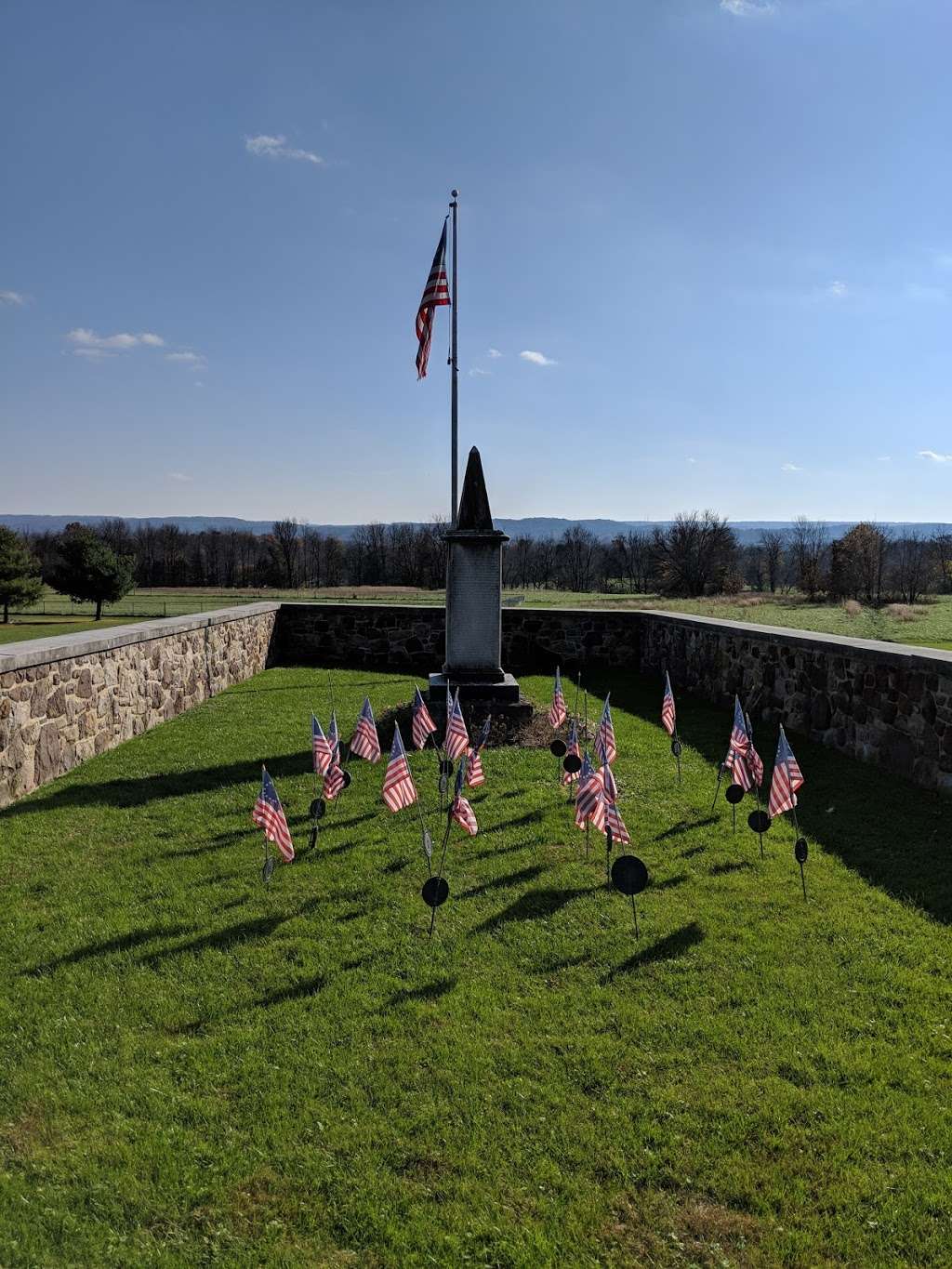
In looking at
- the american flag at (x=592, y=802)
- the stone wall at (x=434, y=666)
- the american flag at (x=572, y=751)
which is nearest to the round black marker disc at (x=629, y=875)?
the american flag at (x=592, y=802)

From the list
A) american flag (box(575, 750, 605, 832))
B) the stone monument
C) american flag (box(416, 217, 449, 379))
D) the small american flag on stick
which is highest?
american flag (box(416, 217, 449, 379))

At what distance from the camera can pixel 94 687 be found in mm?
8352

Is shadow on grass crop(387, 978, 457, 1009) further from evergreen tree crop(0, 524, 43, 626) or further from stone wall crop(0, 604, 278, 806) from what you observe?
evergreen tree crop(0, 524, 43, 626)

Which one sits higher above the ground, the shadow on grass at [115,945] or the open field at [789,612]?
the open field at [789,612]

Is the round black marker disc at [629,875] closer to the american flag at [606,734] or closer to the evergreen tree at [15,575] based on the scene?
the american flag at [606,734]

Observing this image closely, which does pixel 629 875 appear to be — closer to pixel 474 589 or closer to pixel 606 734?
pixel 606 734

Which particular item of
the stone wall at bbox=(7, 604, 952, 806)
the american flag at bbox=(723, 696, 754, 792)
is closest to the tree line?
the stone wall at bbox=(7, 604, 952, 806)

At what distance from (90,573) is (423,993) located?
137 ft

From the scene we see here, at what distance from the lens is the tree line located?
41250mm

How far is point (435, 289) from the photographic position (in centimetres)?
1198

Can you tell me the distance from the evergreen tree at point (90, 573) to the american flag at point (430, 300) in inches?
1328

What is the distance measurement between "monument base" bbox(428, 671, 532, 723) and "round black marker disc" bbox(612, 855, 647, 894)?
18.0ft

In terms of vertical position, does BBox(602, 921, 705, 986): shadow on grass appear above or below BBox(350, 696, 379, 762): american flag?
below

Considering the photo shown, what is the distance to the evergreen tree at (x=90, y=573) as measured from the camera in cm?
4034
